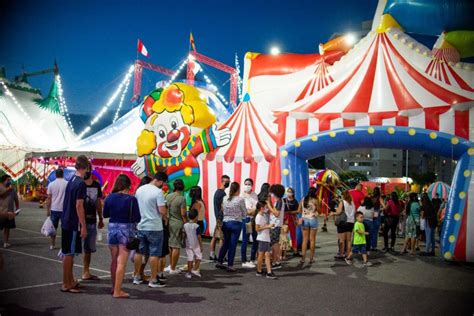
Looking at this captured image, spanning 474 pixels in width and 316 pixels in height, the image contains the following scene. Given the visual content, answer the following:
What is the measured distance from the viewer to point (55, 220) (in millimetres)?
6816

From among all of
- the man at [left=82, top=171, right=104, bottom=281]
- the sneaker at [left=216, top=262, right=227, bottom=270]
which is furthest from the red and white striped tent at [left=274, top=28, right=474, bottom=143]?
the man at [left=82, top=171, right=104, bottom=281]

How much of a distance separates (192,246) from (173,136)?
4509 millimetres

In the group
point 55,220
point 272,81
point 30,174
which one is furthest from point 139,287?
point 30,174

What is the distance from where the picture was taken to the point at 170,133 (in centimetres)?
980

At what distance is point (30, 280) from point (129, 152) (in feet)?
39.6

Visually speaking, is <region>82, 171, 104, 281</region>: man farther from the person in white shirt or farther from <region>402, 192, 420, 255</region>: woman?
<region>402, 192, 420, 255</region>: woman

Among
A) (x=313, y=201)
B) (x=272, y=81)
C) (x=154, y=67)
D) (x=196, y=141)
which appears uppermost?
(x=154, y=67)

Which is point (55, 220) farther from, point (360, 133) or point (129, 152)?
point (129, 152)

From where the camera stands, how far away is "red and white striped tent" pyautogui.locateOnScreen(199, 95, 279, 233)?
868cm

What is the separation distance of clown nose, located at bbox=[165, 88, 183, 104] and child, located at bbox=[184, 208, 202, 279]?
4555 mm

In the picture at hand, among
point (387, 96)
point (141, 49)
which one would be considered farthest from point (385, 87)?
point (141, 49)

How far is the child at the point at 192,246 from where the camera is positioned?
569 centimetres

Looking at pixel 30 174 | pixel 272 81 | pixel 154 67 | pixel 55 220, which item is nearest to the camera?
pixel 55 220

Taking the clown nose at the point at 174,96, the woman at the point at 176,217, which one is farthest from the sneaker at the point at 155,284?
the clown nose at the point at 174,96
